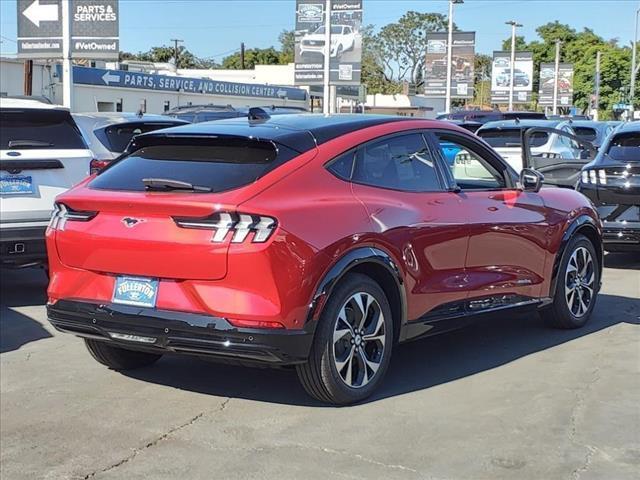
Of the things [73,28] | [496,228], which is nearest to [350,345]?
[496,228]

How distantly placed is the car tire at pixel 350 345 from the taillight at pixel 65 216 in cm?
153

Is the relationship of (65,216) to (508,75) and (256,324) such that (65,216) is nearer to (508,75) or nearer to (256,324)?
(256,324)

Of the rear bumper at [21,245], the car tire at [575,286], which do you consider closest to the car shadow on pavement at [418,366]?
the car tire at [575,286]

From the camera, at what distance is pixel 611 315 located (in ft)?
24.8

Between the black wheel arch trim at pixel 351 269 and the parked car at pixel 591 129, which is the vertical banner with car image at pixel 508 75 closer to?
the parked car at pixel 591 129

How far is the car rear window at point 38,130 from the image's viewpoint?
25.0ft

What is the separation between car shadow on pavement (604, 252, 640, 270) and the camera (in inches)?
406

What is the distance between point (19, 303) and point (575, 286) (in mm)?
5172

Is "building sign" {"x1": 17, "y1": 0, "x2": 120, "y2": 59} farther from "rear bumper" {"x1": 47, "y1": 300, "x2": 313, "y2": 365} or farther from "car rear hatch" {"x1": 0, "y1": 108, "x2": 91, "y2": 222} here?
"rear bumper" {"x1": 47, "y1": 300, "x2": 313, "y2": 365}

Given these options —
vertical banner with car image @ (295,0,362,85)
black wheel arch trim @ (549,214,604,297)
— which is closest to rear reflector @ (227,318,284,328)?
black wheel arch trim @ (549,214,604,297)

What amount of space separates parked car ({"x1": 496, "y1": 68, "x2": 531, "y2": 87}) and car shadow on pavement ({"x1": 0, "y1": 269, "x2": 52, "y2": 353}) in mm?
41293

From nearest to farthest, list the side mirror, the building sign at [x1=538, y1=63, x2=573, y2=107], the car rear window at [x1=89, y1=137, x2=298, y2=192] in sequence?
the car rear window at [x1=89, y1=137, x2=298, y2=192] < the side mirror < the building sign at [x1=538, y1=63, x2=573, y2=107]

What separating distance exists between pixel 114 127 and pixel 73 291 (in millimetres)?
4854

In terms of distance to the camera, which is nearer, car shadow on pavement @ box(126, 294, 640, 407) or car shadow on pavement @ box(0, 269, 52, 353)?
car shadow on pavement @ box(126, 294, 640, 407)
